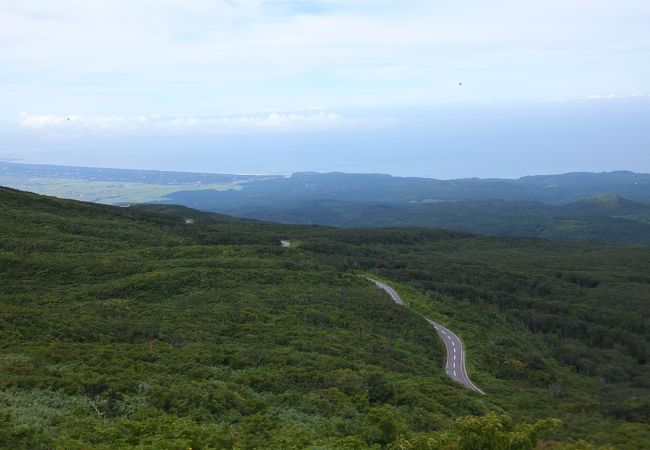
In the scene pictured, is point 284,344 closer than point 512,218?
Yes

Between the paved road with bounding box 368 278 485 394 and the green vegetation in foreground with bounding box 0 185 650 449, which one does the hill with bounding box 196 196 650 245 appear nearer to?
the green vegetation in foreground with bounding box 0 185 650 449

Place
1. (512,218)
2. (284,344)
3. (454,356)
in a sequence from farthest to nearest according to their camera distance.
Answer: (512,218) < (454,356) < (284,344)

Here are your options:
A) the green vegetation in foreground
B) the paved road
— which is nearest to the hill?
the green vegetation in foreground

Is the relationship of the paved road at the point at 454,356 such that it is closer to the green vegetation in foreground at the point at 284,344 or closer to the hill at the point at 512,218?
the green vegetation in foreground at the point at 284,344

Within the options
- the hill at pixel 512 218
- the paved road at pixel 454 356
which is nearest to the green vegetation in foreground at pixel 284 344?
the paved road at pixel 454 356

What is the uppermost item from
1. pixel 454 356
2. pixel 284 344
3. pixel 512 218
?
pixel 512 218

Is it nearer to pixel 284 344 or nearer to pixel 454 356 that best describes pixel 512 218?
pixel 454 356

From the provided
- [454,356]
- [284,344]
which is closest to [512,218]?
[454,356]
